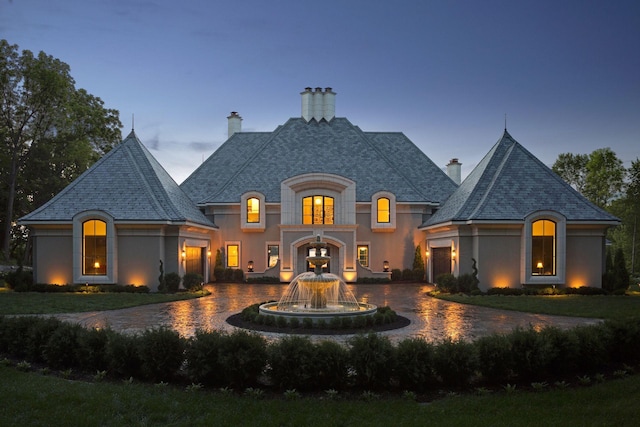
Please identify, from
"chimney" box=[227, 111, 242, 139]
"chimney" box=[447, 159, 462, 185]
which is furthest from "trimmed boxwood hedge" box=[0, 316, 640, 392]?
"chimney" box=[227, 111, 242, 139]

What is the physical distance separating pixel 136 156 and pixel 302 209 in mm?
10565

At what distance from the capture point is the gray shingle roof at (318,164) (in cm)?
3161

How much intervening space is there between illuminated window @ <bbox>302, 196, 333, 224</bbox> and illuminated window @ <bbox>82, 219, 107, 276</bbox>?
12.2 metres

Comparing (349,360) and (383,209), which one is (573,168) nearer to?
(383,209)

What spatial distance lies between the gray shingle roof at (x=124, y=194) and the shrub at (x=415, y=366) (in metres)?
18.0

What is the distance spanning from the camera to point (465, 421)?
250 inches

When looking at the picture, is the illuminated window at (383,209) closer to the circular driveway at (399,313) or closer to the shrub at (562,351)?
the circular driveway at (399,313)

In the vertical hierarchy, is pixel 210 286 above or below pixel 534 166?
below

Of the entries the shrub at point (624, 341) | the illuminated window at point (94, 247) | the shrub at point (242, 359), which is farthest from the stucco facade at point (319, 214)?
the shrub at point (242, 359)

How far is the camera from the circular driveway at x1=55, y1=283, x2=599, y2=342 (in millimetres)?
12914

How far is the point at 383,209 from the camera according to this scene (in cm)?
3086

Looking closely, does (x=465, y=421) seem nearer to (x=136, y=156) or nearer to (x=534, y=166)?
(x=534, y=166)

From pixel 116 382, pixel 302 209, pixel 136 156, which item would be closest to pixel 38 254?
pixel 136 156

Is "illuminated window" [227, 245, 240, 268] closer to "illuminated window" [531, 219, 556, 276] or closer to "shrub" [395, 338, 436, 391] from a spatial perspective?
"illuminated window" [531, 219, 556, 276]
